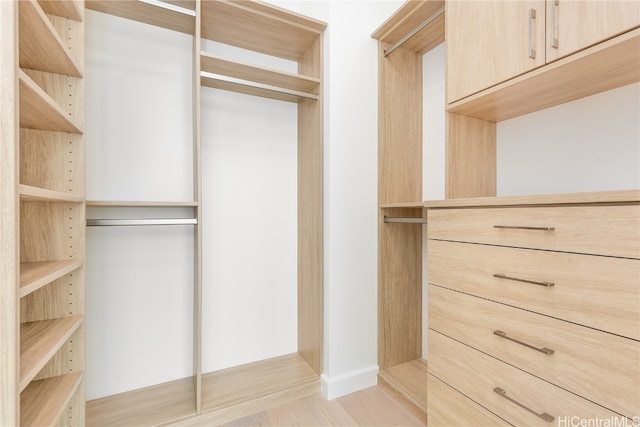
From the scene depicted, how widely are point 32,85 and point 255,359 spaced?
1.76m

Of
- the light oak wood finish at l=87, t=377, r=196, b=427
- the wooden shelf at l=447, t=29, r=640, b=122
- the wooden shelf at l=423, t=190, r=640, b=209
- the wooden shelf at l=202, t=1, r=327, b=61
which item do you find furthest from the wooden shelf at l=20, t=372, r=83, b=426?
the wooden shelf at l=447, t=29, r=640, b=122

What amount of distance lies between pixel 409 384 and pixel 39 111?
205cm

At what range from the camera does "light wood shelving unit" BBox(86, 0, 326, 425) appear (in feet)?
4.71

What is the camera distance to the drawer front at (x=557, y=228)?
75cm

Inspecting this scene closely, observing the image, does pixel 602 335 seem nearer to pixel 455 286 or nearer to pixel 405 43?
pixel 455 286

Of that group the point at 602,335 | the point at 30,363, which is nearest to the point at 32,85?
the point at 30,363

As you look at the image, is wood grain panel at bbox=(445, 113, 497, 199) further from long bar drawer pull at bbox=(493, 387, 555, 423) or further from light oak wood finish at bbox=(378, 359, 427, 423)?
light oak wood finish at bbox=(378, 359, 427, 423)

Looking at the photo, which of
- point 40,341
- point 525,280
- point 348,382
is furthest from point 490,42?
point 40,341

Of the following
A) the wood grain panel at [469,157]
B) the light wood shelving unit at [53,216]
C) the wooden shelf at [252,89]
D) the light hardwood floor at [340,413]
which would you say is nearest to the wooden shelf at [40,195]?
the light wood shelving unit at [53,216]

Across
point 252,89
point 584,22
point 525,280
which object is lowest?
point 525,280

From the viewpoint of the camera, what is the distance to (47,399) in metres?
1.01

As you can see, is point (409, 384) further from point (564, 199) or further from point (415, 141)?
point (415, 141)

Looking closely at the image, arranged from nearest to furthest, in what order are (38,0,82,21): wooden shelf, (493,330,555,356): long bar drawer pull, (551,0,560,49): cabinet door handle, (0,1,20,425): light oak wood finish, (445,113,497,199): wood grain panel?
1. (0,1,20,425): light oak wood finish
2. (493,330,555,356): long bar drawer pull
3. (551,0,560,49): cabinet door handle
4. (38,0,82,21): wooden shelf
5. (445,113,497,199): wood grain panel

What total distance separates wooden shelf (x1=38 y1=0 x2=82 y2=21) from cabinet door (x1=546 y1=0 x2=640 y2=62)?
1728mm
